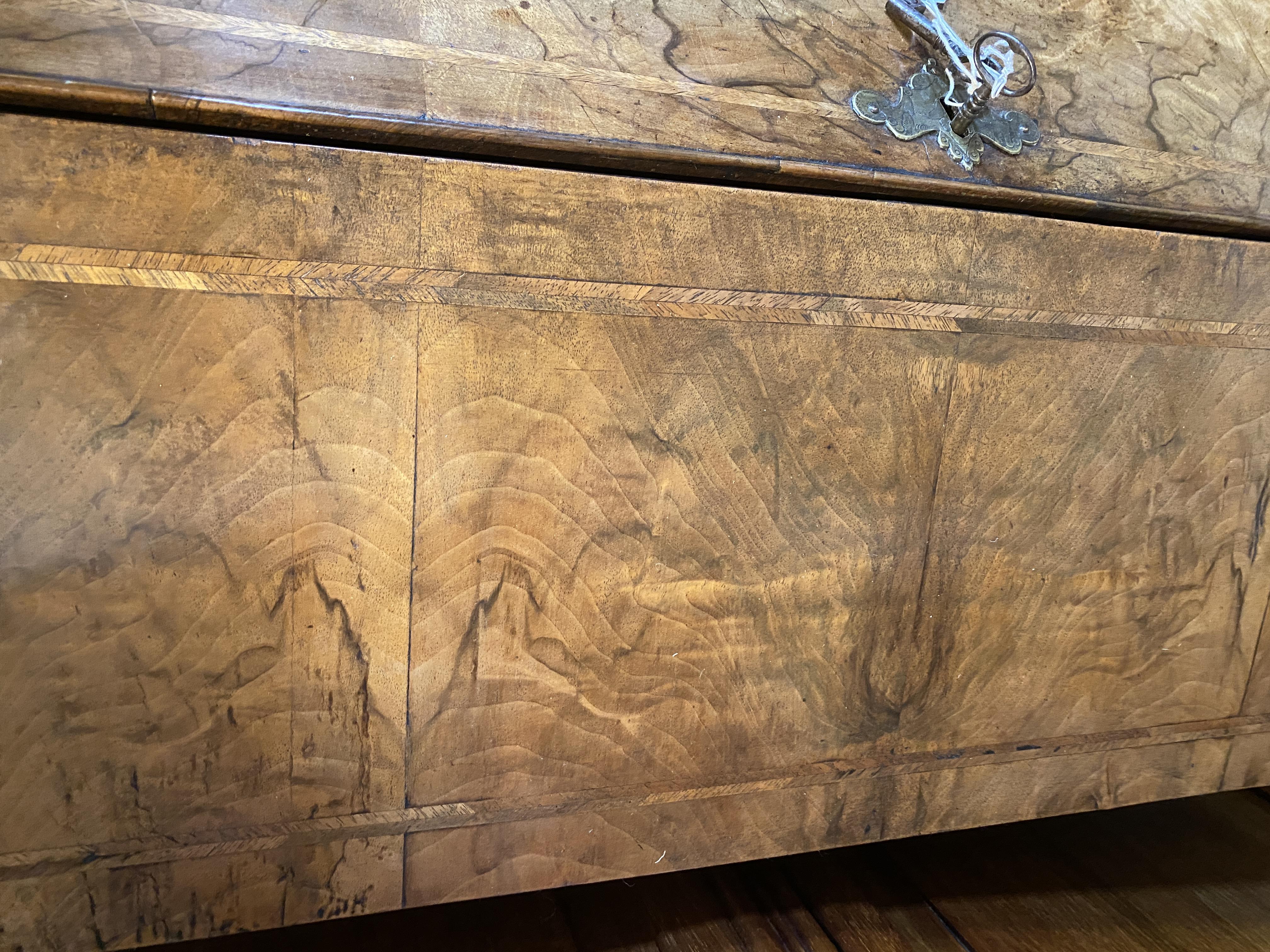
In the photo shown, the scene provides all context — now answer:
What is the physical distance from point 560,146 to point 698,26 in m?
0.16

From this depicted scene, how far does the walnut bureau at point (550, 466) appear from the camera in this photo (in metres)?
0.54

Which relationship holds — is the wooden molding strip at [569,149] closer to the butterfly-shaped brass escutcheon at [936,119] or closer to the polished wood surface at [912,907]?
the butterfly-shaped brass escutcheon at [936,119]

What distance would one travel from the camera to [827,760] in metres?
0.77

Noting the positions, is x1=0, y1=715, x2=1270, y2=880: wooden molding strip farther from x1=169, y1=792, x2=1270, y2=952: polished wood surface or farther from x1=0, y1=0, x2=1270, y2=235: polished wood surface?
x1=0, y1=0, x2=1270, y2=235: polished wood surface

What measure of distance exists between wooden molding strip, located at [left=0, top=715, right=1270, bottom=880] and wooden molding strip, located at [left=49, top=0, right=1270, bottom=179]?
0.55 m

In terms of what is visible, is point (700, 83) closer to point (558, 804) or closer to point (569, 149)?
point (569, 149)

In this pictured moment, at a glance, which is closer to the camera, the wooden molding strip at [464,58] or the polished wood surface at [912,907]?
the wooden molding strip at [464,58]

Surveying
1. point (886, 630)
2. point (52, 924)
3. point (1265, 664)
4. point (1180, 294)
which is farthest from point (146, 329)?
point (1265, 664)

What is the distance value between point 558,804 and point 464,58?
57 centimetres

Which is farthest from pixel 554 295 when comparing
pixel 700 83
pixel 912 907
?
pixel 912 907

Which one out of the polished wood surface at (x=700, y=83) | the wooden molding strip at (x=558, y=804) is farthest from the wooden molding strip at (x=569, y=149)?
the wooden molding strip at (x=558, y=804)

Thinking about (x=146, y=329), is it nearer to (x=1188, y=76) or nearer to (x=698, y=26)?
(x=698, y=26)

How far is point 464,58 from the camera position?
59 cm

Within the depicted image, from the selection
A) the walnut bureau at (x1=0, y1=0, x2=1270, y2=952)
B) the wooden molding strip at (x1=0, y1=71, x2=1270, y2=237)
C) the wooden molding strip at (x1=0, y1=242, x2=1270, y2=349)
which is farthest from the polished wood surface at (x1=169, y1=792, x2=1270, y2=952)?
the wooden molding strip at (x1=0, y1=71, x2=1270, y2=237)
